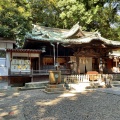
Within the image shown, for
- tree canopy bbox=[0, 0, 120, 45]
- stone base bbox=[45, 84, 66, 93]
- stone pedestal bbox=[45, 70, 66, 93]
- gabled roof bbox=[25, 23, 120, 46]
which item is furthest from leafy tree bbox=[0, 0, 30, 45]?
stone base bbox=[45, 84, 66, 93]

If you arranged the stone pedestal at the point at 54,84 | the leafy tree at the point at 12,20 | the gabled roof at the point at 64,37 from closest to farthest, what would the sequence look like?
1. the stone pedestal at the point at 54,84
2. the gabled roof at the point at 64,37
3. the leafy tree at the point at 12,20

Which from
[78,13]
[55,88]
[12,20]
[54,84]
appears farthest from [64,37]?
[55,88]

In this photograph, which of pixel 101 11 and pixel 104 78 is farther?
pixel 101 11

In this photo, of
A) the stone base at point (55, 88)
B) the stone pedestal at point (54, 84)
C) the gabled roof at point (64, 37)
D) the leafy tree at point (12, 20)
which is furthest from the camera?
the leafy tree at point (12, 20)

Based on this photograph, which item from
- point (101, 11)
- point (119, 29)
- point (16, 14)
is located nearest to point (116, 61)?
point (119, 29)

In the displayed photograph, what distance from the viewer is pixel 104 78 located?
17672 millimetres

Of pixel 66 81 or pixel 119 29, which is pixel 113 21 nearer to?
pixel 119 29

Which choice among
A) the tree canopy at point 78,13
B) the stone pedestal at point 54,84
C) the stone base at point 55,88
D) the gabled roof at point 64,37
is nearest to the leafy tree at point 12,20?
the gabled roof at point 64,37

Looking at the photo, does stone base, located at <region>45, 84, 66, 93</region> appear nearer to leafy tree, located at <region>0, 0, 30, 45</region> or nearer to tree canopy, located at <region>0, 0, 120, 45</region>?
leafy tree, located at <region>0, 0, 30, 45</region>

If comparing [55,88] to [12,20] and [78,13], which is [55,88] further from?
[78,13]

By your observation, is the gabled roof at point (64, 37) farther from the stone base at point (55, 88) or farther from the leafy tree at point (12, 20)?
the stone base at point (55, 88)

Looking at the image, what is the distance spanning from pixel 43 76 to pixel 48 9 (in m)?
18.9

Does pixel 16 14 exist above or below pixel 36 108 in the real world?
above

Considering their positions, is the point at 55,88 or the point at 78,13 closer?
the point at 55,88
